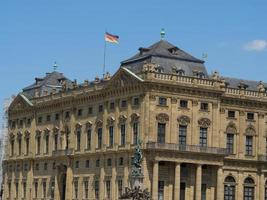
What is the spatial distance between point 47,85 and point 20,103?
19.1 ft

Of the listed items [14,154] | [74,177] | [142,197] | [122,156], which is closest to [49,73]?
[14,154]

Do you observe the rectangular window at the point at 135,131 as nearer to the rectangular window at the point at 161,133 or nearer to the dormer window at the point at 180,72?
the rectangular window at the point at 161,133

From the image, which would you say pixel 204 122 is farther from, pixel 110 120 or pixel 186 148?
pixel 110 120

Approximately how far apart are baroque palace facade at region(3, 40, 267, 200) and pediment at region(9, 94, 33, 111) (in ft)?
19.7

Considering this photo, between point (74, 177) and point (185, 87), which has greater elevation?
point (185, 87)

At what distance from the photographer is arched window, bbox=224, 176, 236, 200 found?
96.9 meters

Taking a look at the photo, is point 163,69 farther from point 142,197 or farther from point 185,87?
point 142,197

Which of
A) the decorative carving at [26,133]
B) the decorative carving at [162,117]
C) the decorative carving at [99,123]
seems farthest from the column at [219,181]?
the decorative carving at [26,133]

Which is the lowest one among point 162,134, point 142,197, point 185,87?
point 142,197

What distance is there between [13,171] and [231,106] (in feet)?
133

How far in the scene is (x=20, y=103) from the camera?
121m

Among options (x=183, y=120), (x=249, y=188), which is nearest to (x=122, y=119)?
(x=183, y=120)

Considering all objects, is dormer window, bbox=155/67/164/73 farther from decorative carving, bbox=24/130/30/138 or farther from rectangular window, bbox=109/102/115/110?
decorative carving, bbox=24/130/30/138

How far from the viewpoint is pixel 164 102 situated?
300ft
